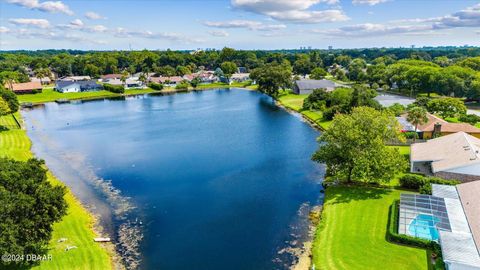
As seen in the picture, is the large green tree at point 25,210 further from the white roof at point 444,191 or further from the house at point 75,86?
the house at point 75,86

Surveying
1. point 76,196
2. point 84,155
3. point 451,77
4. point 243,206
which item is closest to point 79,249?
point 76,196

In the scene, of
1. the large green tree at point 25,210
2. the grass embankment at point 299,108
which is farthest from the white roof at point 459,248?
the grass embankment at point 299,108

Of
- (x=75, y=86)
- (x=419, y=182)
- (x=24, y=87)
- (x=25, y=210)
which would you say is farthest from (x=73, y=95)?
(x=419, y=182)

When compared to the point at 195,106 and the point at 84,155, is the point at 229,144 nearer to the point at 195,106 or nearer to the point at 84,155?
the point at 84,155

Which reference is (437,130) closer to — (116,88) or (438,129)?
(438,129)

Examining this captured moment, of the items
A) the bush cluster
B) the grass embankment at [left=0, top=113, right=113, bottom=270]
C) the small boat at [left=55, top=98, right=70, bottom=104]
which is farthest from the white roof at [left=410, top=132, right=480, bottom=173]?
the small boat at [left=55, top=98, right=70, bottom=104]
